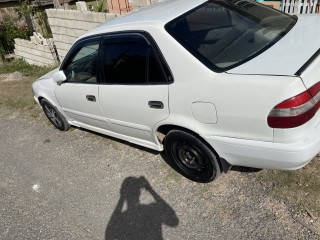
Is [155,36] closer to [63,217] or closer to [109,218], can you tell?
[109,218]

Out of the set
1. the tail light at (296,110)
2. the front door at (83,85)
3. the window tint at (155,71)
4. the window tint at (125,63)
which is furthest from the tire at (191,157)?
the front door at (83,85)

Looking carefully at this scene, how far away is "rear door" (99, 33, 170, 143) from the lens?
296cm

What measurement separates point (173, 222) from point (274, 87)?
1.58m

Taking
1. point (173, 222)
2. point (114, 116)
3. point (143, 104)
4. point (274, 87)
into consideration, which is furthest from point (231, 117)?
point (114, 116)

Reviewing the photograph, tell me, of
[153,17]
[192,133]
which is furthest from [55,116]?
[192,133]

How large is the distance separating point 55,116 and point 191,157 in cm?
274

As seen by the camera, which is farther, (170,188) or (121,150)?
(121,150)

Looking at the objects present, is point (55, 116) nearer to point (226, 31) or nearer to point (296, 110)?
point (226, 31)

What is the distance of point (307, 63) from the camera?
7.64ft

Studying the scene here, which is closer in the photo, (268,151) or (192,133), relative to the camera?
(268,151)

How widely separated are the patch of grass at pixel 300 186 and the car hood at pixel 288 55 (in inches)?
51.1

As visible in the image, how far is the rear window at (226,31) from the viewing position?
271 cm

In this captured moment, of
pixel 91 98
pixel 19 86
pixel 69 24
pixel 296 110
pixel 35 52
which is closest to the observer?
pixel 296 110

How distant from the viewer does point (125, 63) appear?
128 inches
